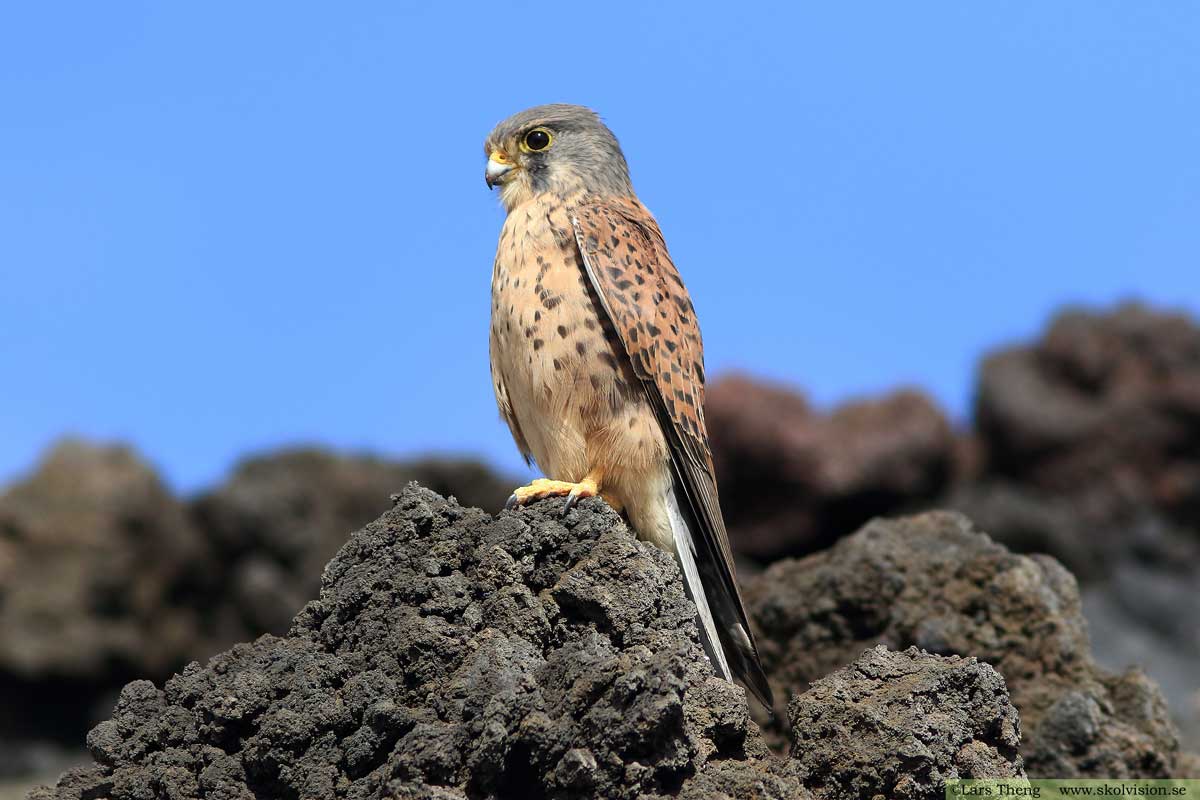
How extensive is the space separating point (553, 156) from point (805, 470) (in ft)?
39.7

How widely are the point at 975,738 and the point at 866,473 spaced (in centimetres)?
1342

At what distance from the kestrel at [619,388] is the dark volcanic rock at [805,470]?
39.5 feet

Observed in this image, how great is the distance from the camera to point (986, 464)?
17.7 m

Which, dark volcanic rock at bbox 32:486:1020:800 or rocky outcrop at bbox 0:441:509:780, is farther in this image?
rocky outcrop at bbox 0:441:509:780

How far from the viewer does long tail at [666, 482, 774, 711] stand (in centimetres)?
489

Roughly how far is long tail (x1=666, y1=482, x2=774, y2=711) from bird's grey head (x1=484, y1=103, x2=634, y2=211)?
146 cm

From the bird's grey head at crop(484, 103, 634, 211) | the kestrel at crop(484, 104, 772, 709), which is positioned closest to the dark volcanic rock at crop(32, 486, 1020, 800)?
the kestrel at crop(484, 104, 772, 709)

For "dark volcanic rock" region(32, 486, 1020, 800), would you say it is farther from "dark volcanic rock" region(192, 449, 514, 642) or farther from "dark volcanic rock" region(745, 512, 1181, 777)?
"dark volcanic rock" region(192, 449, 514, 642)

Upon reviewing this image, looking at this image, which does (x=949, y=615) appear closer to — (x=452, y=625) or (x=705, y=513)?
(x=705, y=513)

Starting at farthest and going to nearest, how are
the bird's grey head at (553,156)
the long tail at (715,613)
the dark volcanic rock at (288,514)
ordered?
the dark volcanic rock at (288,514), the bird's grey head at (553,156), the long tail at (715,613)

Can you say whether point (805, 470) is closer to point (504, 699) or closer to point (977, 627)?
point (977, 627)

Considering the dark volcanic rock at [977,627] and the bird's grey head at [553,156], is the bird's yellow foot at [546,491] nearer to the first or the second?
the bird's grey head at [553,156]

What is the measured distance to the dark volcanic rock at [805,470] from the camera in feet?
56.5

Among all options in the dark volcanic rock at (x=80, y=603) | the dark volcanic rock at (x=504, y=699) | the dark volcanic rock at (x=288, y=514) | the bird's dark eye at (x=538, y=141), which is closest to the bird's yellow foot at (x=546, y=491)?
the dark volcanic rock at (x=504, y=699)
